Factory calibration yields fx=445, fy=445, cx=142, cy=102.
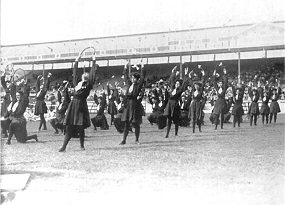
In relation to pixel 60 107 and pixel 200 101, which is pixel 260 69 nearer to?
pixel 200 101

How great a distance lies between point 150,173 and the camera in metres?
5.88

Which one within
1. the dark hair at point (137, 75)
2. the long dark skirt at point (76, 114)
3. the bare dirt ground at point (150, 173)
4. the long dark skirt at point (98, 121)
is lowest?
the bare dirt ground at point (150, 173)

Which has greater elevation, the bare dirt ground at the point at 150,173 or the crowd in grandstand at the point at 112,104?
the crowd in grandstand at the point at 112,104

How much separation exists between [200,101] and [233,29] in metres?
24.0

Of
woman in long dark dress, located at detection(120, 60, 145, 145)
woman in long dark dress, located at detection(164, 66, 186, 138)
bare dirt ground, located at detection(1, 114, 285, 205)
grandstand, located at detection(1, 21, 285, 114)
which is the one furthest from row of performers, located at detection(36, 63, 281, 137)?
grandstand, located at detection(1, 21, 285, 114)

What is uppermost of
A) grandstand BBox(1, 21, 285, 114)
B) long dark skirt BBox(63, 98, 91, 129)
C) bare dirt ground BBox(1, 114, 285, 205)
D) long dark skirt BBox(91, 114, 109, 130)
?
grandstand BBox(1, 21, 285, 114)

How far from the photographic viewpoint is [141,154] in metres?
7.71

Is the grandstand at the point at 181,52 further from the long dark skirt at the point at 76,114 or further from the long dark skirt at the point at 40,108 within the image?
the long dark skirt at the point at 76,114

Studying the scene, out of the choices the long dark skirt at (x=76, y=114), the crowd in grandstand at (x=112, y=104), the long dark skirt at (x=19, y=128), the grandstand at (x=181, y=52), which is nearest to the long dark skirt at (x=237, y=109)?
the crowd in grandstand at (x=112, y=104)

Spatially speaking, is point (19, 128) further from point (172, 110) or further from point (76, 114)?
point (172, 110)

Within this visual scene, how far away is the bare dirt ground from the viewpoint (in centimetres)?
471

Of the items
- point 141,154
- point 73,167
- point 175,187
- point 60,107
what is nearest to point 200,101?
point 60,107

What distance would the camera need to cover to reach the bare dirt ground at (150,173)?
4707mm

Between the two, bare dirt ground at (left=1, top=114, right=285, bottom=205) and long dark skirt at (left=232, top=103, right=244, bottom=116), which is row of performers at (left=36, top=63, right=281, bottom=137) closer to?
long dark skirt at (left=232, top=103, right=244, bottom=116)
